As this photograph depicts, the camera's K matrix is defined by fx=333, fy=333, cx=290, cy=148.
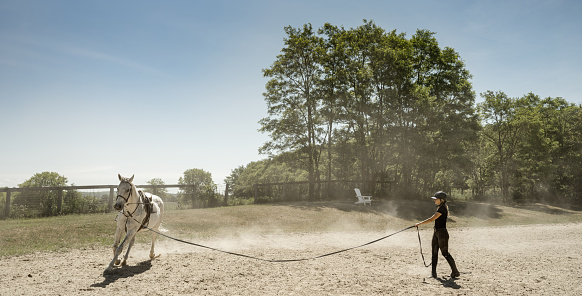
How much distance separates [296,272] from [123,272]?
460cm

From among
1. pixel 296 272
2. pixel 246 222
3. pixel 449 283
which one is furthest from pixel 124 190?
pixel 246 222

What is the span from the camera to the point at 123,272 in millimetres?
8789

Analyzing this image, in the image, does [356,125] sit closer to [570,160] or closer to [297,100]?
[297,100]

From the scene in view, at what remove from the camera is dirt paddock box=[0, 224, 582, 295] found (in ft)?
25.0

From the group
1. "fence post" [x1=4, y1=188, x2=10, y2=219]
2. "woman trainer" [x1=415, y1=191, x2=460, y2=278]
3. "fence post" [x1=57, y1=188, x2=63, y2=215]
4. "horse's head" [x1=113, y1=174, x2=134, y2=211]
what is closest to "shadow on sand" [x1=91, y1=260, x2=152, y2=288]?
"horse's head" [x1=113, y1=174, x2=134, y2=211]

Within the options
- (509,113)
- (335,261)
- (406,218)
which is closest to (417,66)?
(509,113)

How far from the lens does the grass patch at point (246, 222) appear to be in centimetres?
1307

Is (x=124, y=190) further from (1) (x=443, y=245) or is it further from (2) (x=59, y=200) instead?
(2) (x=59, y=200)

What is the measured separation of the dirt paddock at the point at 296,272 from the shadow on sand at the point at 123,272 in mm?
22

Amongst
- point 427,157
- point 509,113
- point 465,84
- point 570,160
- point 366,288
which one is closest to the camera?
point 366,288

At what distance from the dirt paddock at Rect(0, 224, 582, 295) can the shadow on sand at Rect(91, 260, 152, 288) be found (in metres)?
0.02

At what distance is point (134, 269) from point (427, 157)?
3046 cm

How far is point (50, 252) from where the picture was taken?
11.2m

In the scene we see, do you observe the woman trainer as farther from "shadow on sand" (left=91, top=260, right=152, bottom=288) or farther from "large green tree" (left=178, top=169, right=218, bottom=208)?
"large green tree" (left=178, top=169, right=218, bottom=208)
